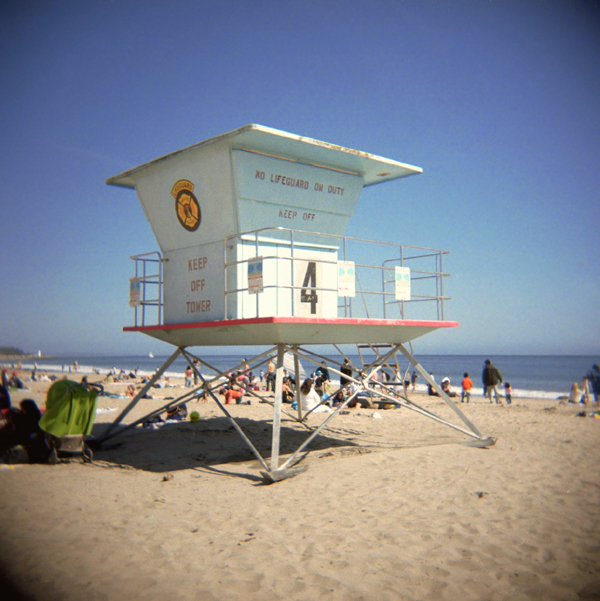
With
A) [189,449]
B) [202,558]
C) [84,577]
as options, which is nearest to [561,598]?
[202,558]

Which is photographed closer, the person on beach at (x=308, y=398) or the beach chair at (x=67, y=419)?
the beach chair at (x=67, y=419)

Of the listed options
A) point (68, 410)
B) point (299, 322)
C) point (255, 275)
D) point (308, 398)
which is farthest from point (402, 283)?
point (308, 398)

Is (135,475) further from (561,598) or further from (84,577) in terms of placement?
(561,598)

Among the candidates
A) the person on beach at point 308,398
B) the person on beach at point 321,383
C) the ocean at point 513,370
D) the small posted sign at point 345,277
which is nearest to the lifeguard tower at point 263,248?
the small posted sign at point 345,277

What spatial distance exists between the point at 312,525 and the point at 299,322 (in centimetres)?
313

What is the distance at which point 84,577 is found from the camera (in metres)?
4.68

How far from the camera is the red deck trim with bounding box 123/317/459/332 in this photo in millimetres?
8180

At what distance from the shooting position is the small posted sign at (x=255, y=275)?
26.0ft

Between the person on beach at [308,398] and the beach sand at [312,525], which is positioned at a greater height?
the person on beach at [308,398]

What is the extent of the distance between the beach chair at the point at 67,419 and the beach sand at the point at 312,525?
1.00ft

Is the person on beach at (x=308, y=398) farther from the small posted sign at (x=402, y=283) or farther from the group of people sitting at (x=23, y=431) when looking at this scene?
the group of people sitting at (x=23, y=431)

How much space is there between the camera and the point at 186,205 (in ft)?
32.6

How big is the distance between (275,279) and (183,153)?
2.88 meters

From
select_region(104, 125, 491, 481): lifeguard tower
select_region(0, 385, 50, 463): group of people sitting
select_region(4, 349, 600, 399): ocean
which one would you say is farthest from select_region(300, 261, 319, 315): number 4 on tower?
select_region(4, 349, 600, 399): ocean
